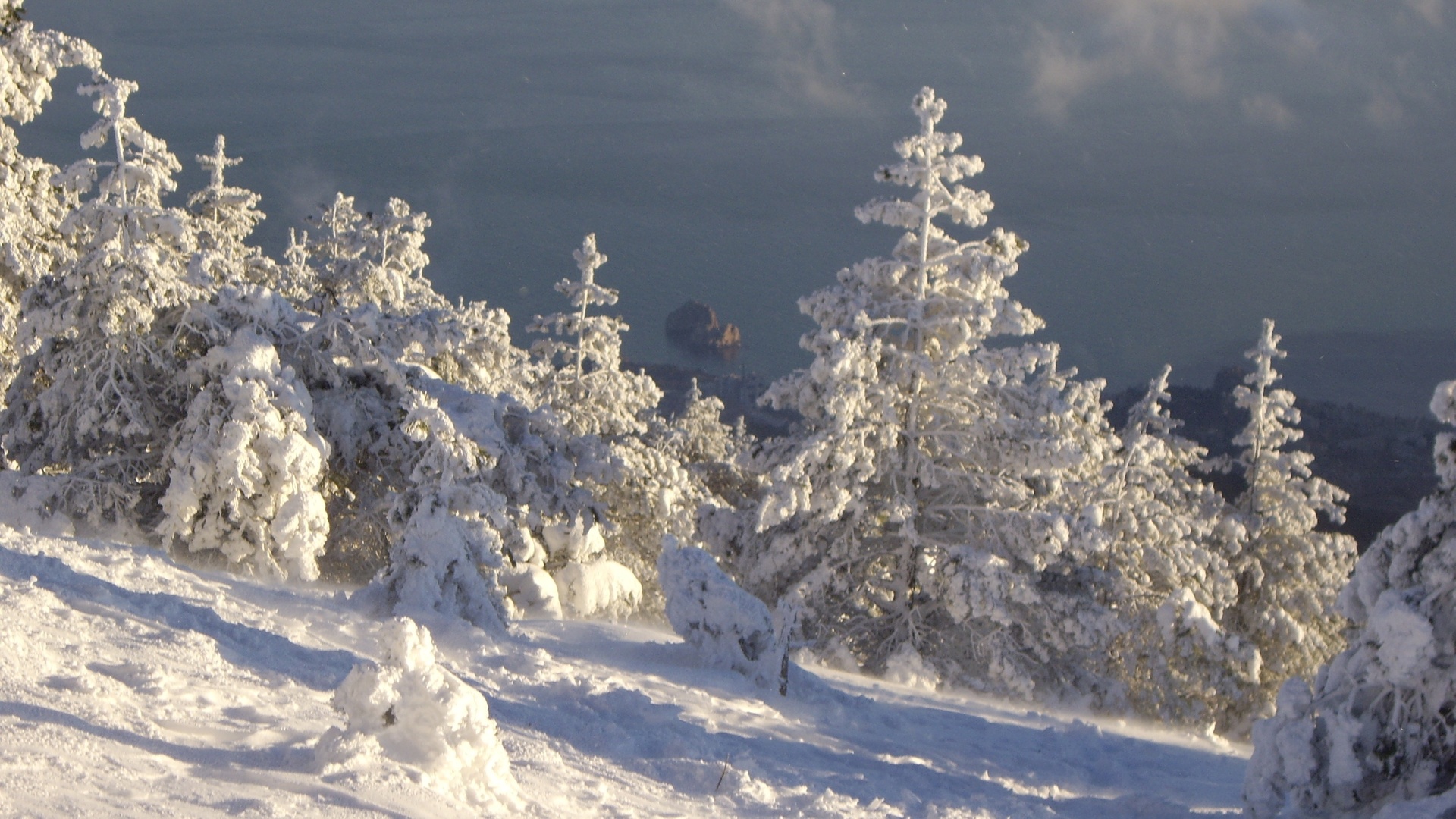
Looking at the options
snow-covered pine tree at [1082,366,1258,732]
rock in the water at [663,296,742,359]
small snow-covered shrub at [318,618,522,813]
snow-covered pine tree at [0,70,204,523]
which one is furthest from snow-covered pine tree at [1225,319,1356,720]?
rock in the water at [663,296,742,359]

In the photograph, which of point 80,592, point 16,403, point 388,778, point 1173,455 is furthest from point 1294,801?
point 1173,455

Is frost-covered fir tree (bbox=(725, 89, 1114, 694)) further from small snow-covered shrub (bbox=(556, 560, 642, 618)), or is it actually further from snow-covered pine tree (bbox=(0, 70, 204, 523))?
snow-covered pine tree (bbox=(0, 70, 204, 523))

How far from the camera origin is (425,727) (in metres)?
5.61

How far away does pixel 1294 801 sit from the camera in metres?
7.43

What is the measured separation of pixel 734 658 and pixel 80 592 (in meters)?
5.33

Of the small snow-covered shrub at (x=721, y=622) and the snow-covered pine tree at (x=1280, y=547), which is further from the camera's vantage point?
the snow-covered pine tree at (x=1280, y=547)

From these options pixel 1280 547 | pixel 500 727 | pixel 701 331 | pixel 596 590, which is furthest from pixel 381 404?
pixel 701 331

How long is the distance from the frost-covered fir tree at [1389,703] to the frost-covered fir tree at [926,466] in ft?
26.4

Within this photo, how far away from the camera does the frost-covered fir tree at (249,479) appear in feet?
45.2

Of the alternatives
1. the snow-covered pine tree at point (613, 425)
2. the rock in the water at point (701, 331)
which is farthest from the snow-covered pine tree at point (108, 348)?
the rock in the water at point (701, 331)

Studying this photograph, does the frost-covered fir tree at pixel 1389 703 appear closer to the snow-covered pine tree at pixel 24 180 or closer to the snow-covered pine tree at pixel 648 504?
the snow-covered pine tree at pixel 648 504

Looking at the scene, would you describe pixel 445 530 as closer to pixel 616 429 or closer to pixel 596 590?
pixel 596 590

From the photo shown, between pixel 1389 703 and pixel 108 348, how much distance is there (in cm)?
1482

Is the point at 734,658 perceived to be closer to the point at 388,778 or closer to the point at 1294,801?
the point at 1294,801
